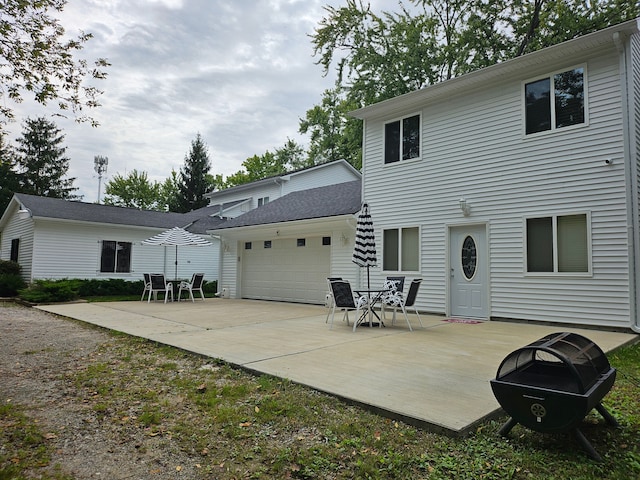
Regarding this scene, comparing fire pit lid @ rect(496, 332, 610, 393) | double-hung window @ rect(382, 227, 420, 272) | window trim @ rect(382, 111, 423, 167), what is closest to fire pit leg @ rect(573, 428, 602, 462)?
fire pit lid @ rect(496, 332, 610, 393)

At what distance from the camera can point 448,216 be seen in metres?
9.28

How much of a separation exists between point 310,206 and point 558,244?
293 inches

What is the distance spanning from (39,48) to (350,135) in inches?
718

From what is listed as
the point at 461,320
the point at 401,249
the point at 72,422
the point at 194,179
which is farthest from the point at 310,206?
the point at 194,179

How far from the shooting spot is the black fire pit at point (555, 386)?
248 cm

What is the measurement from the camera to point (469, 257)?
8.98m

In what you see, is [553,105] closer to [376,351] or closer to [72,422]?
[376,351]

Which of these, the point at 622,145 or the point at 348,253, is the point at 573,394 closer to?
the point at 622,145

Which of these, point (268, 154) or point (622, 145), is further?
point (268, 154)

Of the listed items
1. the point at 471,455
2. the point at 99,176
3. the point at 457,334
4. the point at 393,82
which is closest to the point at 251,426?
the point at 471,455

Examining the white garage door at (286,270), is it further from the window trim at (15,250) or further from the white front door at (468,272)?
the window trim at (15,250)

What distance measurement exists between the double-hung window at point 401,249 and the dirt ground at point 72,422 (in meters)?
6.57

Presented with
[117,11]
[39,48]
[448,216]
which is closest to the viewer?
[39,48]

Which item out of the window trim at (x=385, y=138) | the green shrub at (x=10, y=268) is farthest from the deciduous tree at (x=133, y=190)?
the window trim at (x=385, y=138)
